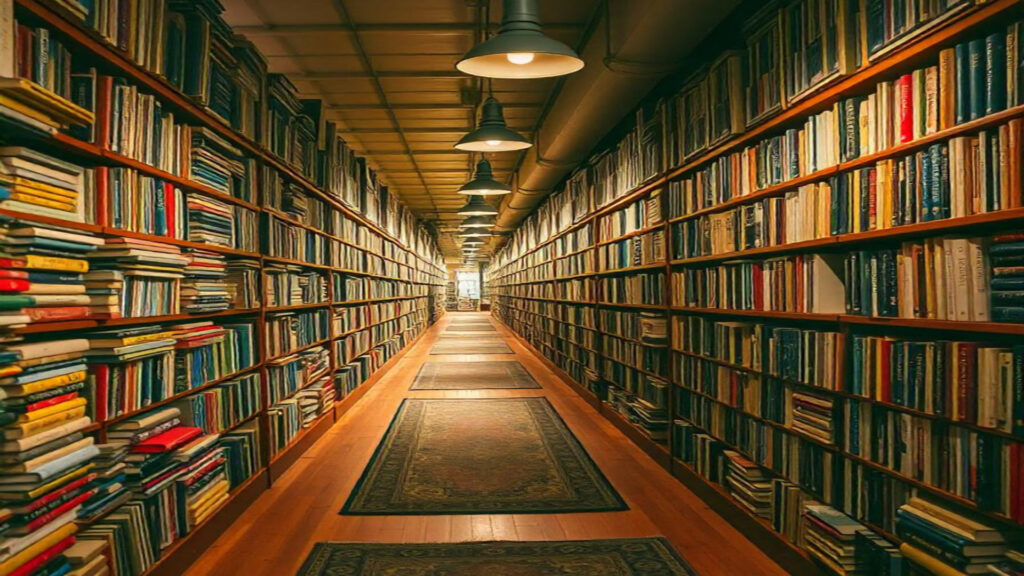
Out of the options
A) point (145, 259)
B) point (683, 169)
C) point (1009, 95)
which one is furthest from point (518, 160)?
point (1009, 95)

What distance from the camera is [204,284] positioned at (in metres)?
3.19

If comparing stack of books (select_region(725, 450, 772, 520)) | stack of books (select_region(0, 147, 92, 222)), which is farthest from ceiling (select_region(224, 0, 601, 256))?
stack of books (select_region(725, 450, 772, 520))

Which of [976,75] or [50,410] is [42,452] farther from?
[976,75]

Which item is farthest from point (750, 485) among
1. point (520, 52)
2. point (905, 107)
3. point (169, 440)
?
point (169, 440)

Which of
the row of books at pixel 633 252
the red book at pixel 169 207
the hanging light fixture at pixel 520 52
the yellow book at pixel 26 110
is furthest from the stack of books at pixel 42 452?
the row of books at pixel 633 252

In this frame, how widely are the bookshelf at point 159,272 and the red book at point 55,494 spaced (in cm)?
1

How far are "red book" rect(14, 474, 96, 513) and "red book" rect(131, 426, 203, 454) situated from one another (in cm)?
39

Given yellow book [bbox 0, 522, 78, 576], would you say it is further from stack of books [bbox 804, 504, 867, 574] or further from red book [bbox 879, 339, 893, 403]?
red book [bbox 879, 339, 893, 403]

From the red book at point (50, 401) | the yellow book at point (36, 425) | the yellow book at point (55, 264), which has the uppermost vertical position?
the yellow book at point (55, 264)

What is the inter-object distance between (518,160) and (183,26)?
6.78 metres

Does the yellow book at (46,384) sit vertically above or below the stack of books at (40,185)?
below

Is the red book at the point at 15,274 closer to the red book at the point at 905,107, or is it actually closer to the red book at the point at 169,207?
the red book at the point at 169,207

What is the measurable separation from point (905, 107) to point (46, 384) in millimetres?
3052

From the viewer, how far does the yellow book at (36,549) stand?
176cm
